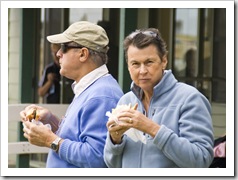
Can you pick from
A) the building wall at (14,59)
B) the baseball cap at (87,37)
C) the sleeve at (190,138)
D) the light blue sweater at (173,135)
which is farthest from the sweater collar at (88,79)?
the building wall at (14,59)

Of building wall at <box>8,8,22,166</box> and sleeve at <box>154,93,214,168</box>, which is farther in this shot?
building wall at <box>8,8,22,166</box>

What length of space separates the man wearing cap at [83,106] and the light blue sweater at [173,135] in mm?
218

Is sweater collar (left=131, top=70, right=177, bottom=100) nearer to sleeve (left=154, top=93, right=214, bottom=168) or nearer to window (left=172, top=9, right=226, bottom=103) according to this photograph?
sleeve (left=154, top=93, right=214, bottom=168)

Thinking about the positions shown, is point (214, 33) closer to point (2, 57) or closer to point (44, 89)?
point (44, 89)

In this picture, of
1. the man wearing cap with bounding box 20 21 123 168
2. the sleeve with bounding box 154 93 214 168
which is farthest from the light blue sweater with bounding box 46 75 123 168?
the sleeve with bounding box 154 93 214 168

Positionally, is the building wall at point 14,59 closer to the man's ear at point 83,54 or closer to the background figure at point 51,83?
the background figure at point 51,83

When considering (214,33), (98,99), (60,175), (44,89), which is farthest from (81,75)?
(44,89)

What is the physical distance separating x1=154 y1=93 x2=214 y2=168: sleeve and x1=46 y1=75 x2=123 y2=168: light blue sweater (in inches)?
19.1

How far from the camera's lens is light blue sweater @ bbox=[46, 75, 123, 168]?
3.38 metres

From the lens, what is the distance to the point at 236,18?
3.67 m

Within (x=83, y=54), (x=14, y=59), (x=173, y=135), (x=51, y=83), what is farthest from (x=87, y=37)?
(x=14, y=59)

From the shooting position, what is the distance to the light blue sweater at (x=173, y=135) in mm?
2959

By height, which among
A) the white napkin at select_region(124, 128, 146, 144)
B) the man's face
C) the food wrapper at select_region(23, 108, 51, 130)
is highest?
the man's face

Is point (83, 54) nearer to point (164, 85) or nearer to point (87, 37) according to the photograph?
point (87, 37)
